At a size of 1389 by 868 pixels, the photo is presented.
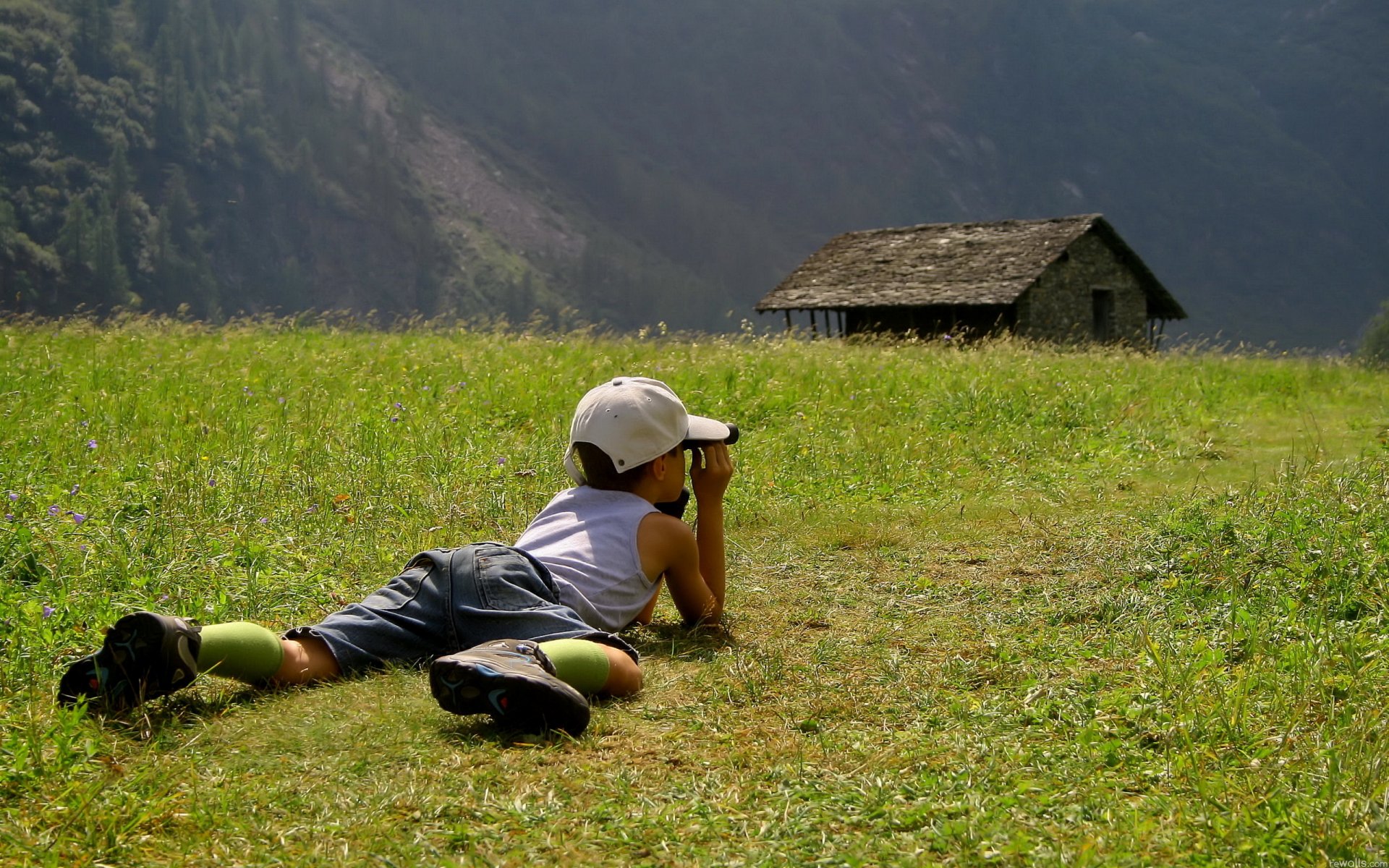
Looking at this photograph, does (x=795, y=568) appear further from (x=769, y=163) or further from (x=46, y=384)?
(x=769, y=163)

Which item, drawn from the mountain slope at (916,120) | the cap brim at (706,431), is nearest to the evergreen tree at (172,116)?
the mountain slope at (916,120)

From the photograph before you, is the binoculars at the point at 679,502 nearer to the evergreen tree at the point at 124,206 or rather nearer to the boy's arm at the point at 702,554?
the boy's arm at the point at 702,554

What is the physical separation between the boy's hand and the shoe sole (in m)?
1.29

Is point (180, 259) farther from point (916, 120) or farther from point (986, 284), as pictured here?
point (916, 120)

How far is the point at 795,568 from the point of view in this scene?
544 centimetres

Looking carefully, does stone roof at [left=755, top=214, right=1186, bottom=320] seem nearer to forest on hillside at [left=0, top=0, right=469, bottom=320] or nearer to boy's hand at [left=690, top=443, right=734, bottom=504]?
boy's hand at [left=690, top=443, right=734, bottom=504]

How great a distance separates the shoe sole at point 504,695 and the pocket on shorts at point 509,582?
1.51ft

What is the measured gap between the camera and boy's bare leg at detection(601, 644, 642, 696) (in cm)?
341

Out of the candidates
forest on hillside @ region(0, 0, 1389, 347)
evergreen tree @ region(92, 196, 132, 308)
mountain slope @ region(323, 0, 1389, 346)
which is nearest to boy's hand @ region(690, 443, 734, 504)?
evergreen tree @ region(92, 196, 132, 308)

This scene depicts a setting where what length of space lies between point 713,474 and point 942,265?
952 inches

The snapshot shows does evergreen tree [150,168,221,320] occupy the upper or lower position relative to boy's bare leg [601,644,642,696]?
upper

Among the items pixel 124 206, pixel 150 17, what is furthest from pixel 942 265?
pixel 150 17

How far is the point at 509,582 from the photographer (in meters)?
3.50

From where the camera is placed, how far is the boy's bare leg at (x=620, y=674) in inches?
134
